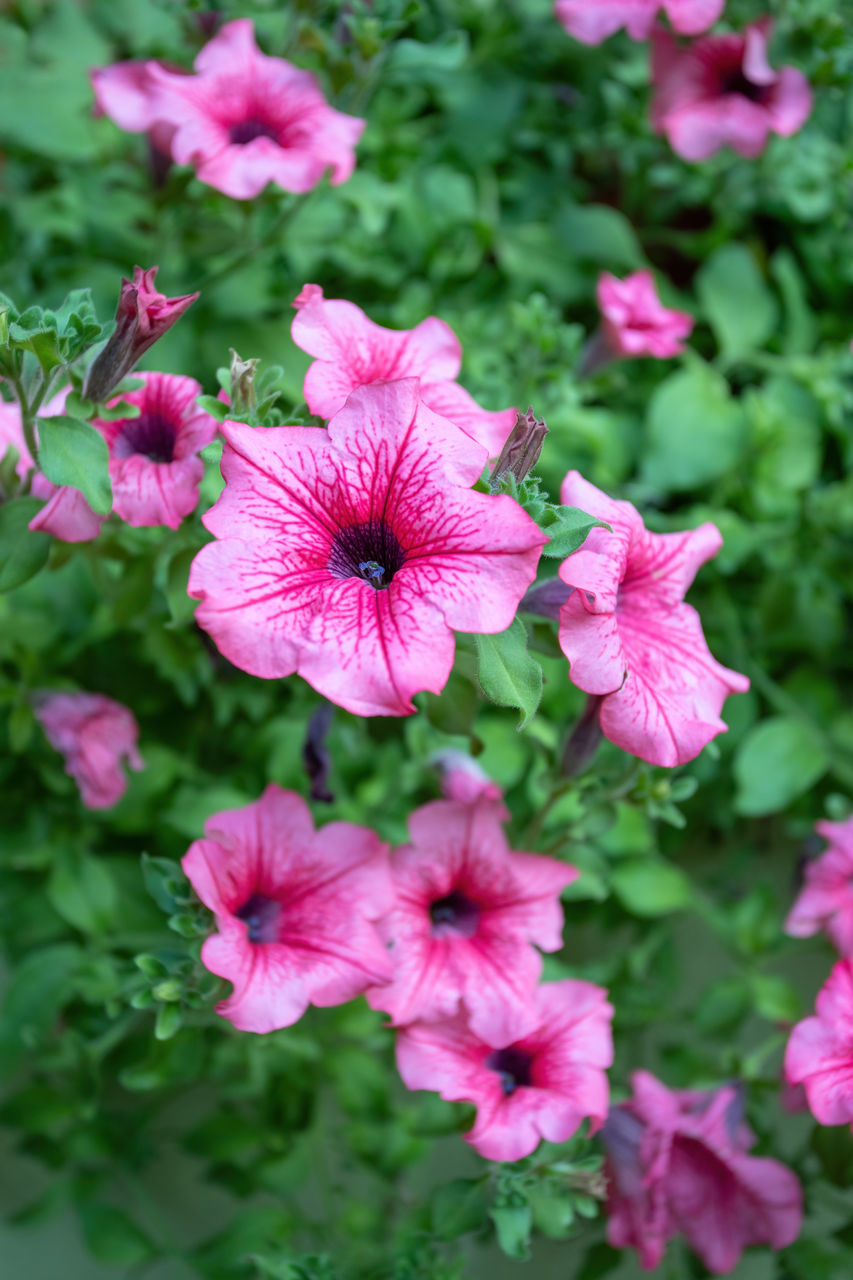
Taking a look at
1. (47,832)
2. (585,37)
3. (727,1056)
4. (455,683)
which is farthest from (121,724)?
(585,37)

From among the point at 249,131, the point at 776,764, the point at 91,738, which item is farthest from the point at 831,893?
the point at 249,131

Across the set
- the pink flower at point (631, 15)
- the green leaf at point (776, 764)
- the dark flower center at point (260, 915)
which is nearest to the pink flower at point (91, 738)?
the dark flower center at point (260, 915)

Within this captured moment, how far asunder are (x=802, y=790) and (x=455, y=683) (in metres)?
0.48

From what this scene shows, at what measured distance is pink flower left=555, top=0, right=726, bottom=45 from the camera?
89 centimetres

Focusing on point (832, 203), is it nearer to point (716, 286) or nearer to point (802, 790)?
point (716, 286)

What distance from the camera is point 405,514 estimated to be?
51 centimetres

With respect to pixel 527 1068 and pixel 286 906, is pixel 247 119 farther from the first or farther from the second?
pixel 527 1068

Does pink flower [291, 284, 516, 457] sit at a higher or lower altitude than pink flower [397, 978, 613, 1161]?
higher

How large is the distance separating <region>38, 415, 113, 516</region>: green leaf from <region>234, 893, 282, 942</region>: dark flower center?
0.79 feet

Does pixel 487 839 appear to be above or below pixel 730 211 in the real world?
below

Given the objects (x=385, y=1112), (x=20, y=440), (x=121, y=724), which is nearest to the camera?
(x=20, y=440)

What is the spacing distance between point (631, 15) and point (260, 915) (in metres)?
0.77

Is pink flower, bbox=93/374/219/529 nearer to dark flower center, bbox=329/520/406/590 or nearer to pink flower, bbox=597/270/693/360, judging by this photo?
dark flower center, bbox=329/520/406/590

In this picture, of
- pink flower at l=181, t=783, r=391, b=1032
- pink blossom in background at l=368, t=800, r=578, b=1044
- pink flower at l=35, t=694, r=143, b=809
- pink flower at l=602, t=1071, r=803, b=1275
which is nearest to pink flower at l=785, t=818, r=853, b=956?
pink flower at l=602, t=1071, r=803, b=1275
